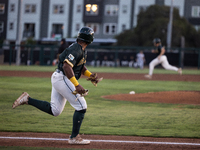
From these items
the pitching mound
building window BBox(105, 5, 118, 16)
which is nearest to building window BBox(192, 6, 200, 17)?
building window BBox(105, 5, 118, 16)

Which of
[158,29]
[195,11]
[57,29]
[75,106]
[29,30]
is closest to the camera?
[75,106]

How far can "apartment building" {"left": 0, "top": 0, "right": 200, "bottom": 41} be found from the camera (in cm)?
5362

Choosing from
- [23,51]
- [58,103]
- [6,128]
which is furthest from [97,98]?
→ [23,51]

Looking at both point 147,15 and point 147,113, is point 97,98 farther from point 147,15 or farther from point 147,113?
point 147,15

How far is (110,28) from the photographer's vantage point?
55.1 m

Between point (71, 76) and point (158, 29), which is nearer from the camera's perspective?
point (71, 76)

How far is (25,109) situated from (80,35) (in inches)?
169

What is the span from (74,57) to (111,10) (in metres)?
50.5

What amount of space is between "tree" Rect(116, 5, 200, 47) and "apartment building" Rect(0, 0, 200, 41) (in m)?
8.08

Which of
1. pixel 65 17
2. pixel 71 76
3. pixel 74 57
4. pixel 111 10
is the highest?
pixel 111 10

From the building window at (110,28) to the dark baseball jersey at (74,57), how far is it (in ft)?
165

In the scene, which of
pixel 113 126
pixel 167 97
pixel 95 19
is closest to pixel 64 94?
pixel 113 126

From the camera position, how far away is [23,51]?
36000 mm

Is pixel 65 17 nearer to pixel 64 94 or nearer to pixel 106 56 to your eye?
pixel 106 56
